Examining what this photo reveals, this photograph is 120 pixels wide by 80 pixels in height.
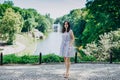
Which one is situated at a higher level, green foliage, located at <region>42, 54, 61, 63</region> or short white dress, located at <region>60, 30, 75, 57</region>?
short white dress, located at <region>60, 30, 75, 57</region>

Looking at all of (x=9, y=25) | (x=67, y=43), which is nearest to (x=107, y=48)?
(x=67, y=43)

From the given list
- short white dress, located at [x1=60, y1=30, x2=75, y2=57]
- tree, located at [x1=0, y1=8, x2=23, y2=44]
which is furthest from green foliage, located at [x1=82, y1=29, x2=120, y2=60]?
tree, located at [x1=0, y1=8, x2=23, y2=44]

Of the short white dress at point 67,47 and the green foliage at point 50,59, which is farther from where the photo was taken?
the green foliage at point 50,59

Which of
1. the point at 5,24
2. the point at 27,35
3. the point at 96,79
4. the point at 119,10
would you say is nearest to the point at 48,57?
the point at 96,79

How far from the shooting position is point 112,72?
12.7 meters

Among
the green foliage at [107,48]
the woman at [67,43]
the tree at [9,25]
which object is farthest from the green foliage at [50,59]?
the tree at [9,25]

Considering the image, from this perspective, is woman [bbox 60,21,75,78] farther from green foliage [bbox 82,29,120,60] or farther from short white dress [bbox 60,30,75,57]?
green foliage [bbox 82,29,120,60]

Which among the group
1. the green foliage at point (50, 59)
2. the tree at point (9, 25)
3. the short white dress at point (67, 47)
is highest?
the tree at point (9, 25)

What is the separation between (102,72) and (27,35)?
255 ft

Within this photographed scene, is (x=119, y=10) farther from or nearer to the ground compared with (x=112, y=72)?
farther from the ground

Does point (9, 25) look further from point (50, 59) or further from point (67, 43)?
point (67, 43)

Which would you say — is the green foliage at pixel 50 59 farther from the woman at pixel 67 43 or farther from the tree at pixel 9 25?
the tree at pixel 9 25

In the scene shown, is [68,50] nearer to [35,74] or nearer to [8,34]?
[35,74]

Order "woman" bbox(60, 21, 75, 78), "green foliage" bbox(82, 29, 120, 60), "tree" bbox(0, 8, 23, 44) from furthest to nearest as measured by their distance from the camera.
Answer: "tree" bbox(0, 8, 23, 44) < "green foliage" bbox(82, 29, 120, 60) < "woman" bbox(60, 21, 75, 78)
